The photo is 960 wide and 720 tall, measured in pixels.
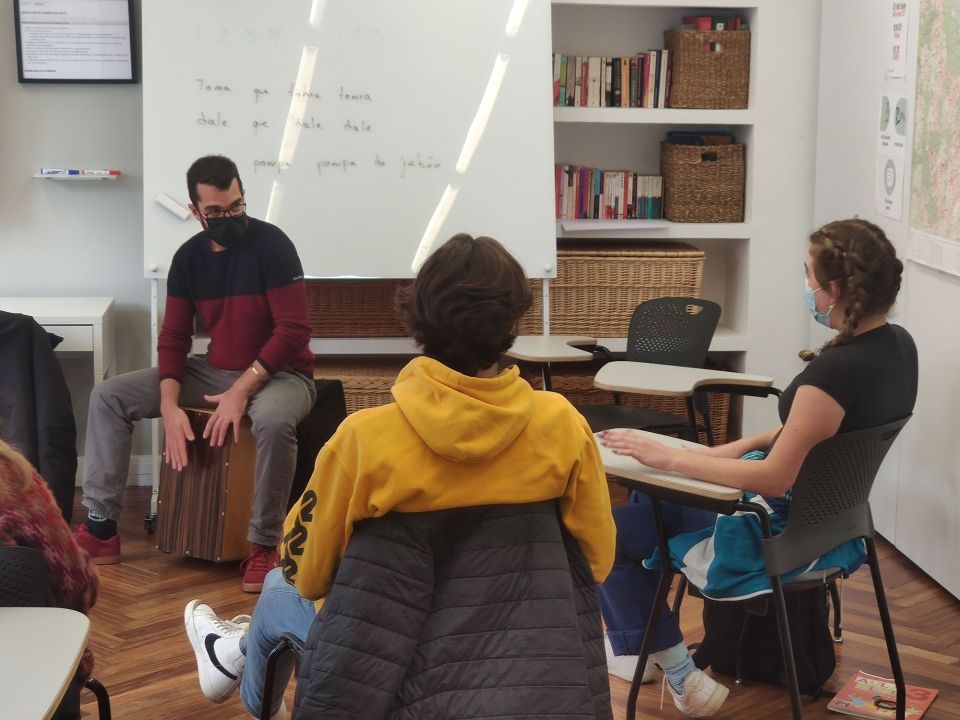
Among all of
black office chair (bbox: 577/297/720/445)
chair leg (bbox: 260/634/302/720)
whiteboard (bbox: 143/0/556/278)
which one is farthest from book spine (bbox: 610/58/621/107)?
chair leg (bbox: 260/634/302/720)

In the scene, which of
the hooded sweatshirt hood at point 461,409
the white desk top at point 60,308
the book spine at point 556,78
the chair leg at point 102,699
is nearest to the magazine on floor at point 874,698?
the hooded sweatshirt hood at point 461,409

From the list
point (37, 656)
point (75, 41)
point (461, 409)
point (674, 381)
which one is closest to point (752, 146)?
point (674, 381)

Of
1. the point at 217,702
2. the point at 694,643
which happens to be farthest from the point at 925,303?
the point at 217,702

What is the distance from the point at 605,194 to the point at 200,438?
2.00 m

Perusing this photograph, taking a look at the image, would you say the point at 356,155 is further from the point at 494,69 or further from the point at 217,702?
the point at 217,702

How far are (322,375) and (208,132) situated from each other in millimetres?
981

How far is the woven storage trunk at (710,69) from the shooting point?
4516 mm

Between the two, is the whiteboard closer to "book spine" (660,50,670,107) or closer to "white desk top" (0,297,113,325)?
"white desk top" (0,297,113,325)

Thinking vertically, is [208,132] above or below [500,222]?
above

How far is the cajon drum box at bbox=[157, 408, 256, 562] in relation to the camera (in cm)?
357

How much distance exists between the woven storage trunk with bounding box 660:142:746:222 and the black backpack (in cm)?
214

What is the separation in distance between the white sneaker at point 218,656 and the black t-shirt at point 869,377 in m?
1.27

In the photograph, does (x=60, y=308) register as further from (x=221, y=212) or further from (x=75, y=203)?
(x=221, y=212)

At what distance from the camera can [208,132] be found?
4.11 metres
